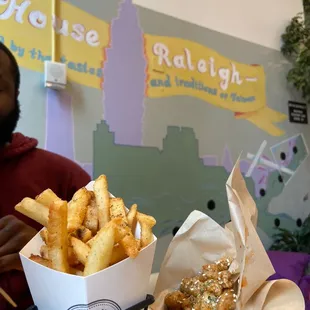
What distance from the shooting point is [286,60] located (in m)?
2.69

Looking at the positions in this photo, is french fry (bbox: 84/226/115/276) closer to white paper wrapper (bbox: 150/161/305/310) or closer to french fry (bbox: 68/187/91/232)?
french fry (bbox: 68/187/91/232)

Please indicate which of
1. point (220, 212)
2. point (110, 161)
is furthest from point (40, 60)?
point (220, 212)

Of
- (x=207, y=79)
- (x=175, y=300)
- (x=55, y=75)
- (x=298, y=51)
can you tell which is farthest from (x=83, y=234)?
(x=298, y=51)

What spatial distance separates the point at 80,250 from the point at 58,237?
0.04 m

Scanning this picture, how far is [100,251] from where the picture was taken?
641mm

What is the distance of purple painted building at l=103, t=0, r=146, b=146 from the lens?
1.84m

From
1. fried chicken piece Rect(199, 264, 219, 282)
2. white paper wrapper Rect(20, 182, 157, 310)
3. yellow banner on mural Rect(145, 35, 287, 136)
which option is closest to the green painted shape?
yellow banner on mural Rect(145, 35, 287, 136)

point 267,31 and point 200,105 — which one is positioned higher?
point 267,31

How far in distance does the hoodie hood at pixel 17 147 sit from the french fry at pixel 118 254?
65cm

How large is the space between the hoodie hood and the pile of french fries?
50 cm

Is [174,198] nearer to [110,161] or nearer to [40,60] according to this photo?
[110,161]

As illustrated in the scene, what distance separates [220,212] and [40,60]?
117 cm

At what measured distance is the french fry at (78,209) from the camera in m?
0.71

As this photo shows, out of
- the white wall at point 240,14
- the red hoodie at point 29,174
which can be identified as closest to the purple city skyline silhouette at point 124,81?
the white wall at point 240,14
